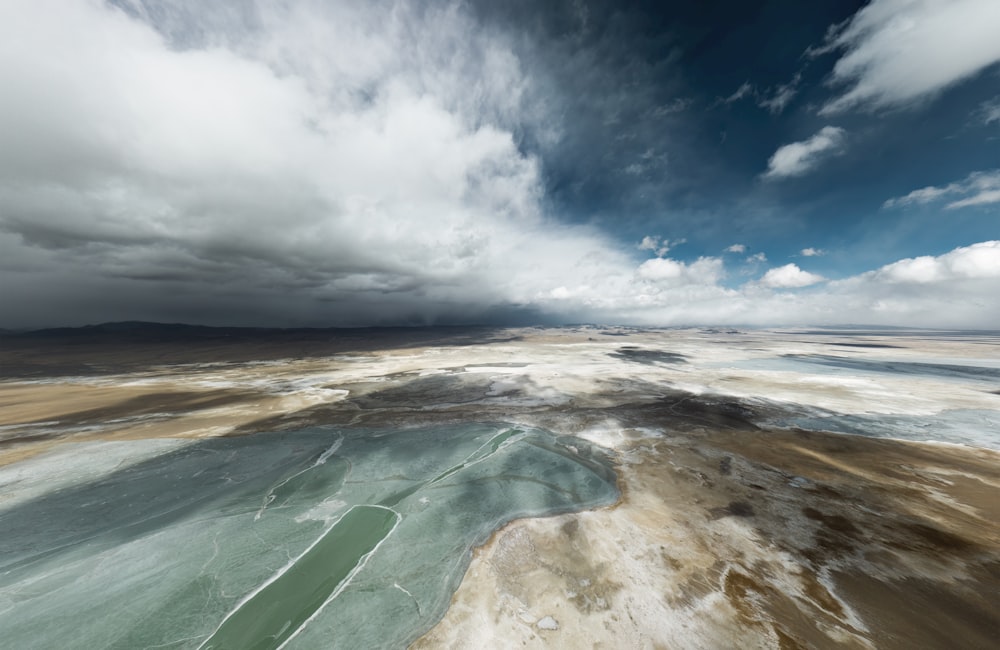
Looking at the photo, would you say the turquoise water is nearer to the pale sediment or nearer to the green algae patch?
the green algae patch

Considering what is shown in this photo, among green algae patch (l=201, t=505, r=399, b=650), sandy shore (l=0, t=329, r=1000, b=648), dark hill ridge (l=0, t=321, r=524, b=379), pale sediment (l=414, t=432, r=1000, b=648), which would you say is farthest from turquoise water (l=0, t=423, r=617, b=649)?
dark hill ridge (l=0, t=321, r=524, b=379)

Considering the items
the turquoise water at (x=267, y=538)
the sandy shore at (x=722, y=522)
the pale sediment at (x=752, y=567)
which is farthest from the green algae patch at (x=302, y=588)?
the sandy shore at (x=722, y=522)

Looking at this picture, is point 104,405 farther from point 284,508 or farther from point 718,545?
point 718,545

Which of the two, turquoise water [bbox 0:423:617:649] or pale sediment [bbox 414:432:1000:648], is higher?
pale sediment [bbox 414:432:1000:648]

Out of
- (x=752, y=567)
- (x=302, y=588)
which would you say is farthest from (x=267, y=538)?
(x=752, y=567)

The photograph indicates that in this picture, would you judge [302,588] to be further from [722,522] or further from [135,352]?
[135,352]

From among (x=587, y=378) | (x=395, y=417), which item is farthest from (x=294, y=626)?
(x=587, y=378)
